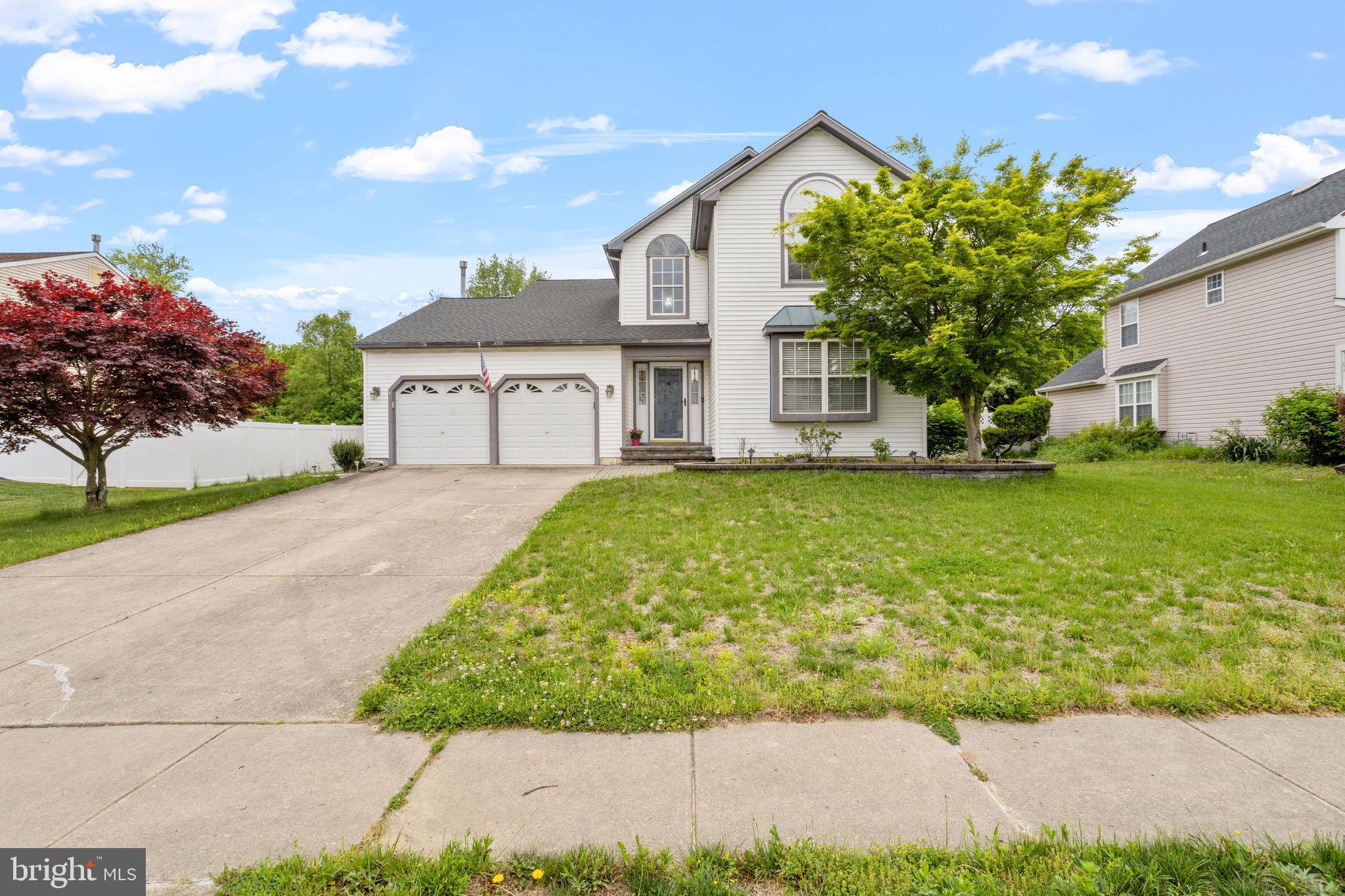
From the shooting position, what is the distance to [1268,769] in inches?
108

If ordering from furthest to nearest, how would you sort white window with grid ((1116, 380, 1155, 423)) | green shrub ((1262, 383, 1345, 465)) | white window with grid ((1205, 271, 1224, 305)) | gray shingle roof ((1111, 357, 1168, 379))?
white window with grid ((1116, 380, 1155, 423)) < gray shingle roof ((1111, 357, 1168, 379)) < white window with grid ((1205, 271, 1224, 305)) < green shrub ((1262, 383, 1345, 465))

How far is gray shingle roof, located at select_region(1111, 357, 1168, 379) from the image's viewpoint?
61.3 feet

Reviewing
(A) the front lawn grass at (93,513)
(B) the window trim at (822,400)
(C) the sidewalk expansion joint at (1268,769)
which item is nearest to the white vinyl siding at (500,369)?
(A) the front lawn grass at (93,513)

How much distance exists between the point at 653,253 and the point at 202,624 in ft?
44.7

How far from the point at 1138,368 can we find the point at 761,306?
14870mm

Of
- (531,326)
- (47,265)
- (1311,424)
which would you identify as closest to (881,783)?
(531,326)

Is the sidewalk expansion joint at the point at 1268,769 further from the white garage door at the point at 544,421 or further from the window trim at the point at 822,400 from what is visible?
the white garage door at the point at 544,421

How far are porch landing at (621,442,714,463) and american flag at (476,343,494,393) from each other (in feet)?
12.8

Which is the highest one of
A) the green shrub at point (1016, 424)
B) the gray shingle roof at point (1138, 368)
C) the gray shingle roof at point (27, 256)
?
the gray shingle roof at point (27, 256)

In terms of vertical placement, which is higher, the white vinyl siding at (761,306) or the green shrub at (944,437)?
the white vinyl siding at (761,306)

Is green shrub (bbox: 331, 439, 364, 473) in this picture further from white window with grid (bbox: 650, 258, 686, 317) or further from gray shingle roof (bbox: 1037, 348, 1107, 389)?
gray shingle roof (bbox: 1037, 348, 1107, 389)

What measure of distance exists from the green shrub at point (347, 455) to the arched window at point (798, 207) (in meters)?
11.6

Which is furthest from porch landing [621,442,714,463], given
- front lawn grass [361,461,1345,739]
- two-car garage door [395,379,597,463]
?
front lawn grass [361,461,1345,739]

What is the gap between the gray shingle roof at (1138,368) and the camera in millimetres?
18672
